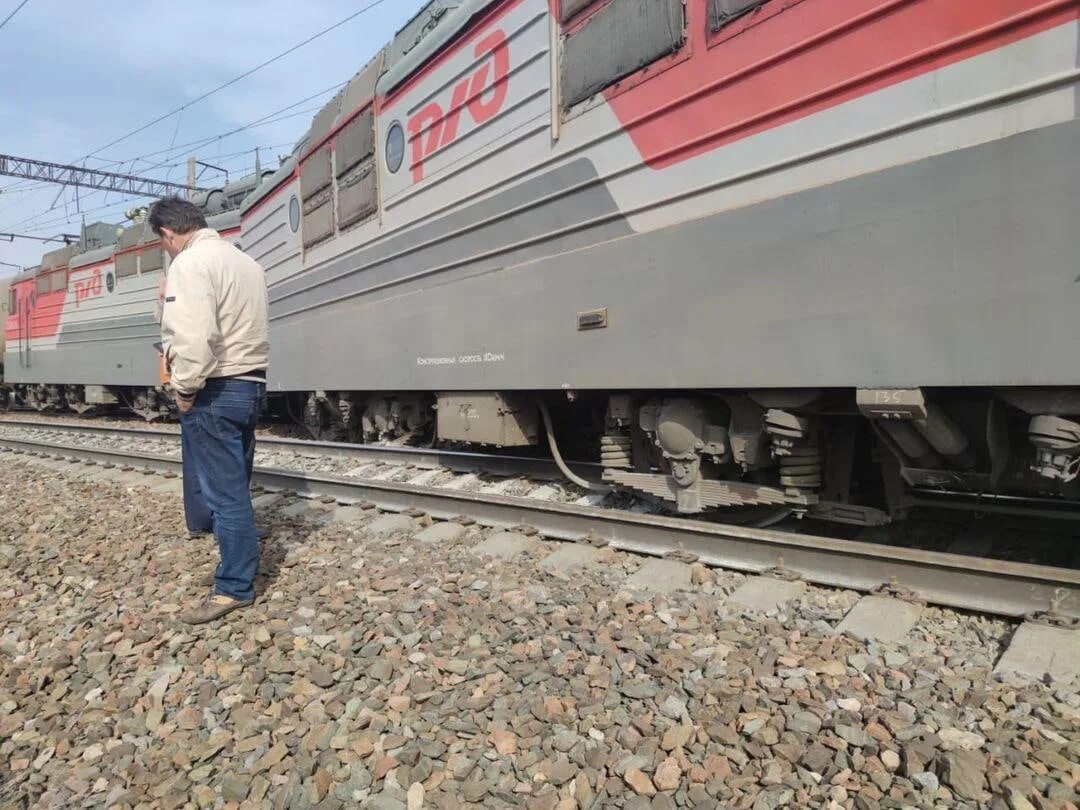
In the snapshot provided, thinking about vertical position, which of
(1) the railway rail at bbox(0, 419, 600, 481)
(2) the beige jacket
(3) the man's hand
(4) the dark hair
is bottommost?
(1) the railway rail at bbox(0, 419, 600, 481)

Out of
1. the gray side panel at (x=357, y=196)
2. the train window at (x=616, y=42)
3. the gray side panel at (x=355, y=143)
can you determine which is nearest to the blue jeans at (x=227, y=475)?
the train window at (x=616, y=42)

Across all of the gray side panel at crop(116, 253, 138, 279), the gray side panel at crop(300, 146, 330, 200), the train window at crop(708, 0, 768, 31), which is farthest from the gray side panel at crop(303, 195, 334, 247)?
the gray side panel at crop(116, 253, 138, 279)

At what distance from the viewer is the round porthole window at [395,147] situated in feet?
19.5

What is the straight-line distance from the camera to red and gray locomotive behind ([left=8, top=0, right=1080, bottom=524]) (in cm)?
257

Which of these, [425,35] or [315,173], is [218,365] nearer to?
[425,35]

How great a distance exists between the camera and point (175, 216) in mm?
3318

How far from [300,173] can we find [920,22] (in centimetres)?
679

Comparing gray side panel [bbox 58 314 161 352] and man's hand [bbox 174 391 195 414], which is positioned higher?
gray side panel [bbox 58 314 161 352]

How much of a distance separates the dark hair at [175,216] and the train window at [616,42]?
2205 millimetres

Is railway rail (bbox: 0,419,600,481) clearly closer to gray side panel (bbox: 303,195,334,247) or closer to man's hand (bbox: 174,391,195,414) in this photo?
gray side panel (bbox: 303,195,334,247)

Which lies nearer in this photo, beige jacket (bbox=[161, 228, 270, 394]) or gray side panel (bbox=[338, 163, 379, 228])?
beige jacket (bbox=[161, 228, 270, 394])

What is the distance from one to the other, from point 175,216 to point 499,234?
2.11m

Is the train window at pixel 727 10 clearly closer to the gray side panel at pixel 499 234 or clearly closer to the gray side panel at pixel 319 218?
the gray side panel at pixel 499 234

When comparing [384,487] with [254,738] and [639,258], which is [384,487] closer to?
[639,258]
